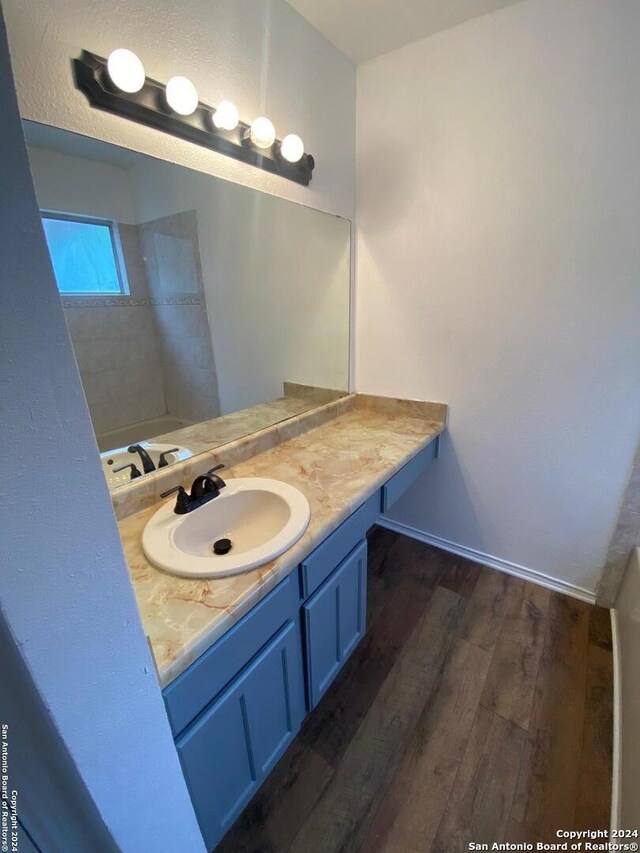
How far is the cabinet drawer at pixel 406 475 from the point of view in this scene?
138 cm

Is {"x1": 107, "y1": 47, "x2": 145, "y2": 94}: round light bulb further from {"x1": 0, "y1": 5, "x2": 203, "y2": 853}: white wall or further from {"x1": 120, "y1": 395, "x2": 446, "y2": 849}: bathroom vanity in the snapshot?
{"x1": 120, "y1": 395, "x2": 446, "y2": 849}: bathroom vanity

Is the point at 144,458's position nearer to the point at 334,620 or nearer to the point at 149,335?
the point at 149,335

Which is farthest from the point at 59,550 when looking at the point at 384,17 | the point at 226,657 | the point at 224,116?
the point at 384,17

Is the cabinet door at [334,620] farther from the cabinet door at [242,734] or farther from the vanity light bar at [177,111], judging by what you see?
the vanity light bar at [177,111]

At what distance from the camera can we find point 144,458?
1185mm

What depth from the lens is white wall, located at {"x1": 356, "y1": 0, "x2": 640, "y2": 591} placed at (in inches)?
48.9

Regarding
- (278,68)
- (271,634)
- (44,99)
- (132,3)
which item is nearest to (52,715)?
(271,634)

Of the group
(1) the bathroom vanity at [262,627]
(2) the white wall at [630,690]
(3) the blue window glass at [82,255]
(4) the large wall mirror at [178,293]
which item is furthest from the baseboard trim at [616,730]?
(3) the blue window glass at [82,255]

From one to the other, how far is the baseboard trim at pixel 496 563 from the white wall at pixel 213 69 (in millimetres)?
1790

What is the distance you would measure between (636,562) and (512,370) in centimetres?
91

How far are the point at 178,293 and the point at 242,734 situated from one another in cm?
132

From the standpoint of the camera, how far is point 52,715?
1.37ft

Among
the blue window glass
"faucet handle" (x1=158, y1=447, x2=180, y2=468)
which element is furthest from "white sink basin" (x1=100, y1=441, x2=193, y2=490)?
the blue window glass

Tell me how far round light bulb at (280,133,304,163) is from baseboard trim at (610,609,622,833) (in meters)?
2.30
